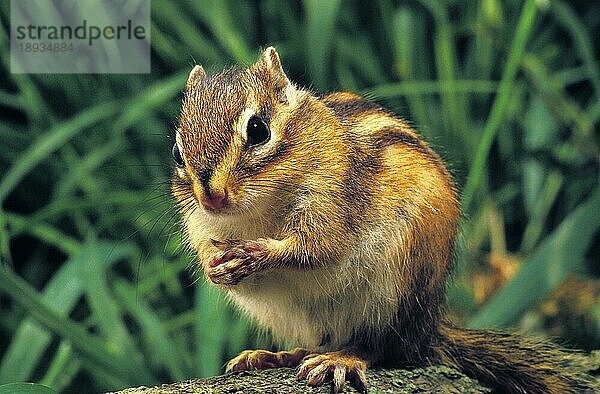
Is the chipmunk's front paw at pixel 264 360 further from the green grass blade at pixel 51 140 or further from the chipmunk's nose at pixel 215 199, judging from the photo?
the green grass blade at pixel 51 140

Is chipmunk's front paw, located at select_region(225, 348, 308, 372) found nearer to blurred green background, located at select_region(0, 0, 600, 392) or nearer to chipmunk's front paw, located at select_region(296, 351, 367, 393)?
chipmunk's front paw, located at select_region(296, 351, 367, 393)

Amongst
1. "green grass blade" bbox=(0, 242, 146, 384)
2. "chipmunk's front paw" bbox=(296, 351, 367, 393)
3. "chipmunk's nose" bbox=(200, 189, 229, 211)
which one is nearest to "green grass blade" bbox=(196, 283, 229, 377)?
"green grass blade" bbox=(0, 242, 146, 384)

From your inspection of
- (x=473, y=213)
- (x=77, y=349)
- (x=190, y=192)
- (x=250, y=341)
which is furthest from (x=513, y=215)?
(x=190, y=192)

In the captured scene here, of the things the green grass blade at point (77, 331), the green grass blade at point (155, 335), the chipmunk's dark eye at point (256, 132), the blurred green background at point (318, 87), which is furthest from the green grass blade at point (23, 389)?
the green grass blade at point (155, 335)

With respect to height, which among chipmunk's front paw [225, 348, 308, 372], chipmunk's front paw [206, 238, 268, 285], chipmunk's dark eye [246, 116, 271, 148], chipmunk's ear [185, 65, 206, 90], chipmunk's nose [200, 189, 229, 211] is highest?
chipmunk's ear [185, 65, 206, 90]

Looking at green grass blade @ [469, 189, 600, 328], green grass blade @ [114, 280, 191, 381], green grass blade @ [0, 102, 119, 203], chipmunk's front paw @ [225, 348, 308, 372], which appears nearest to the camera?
chipmunk's front paw @ [225, 348, 308, 372]

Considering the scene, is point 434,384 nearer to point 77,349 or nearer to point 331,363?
point 331,363
